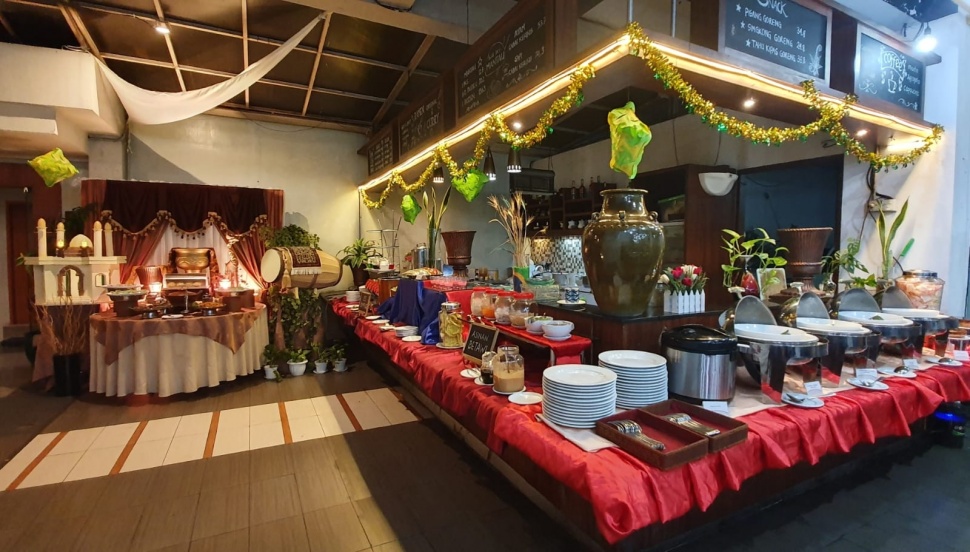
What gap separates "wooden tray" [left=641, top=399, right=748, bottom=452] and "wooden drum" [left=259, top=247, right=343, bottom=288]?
4.51m

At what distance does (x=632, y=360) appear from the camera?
1.98 meters

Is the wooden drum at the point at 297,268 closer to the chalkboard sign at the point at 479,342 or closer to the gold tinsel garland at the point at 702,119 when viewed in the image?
the gold tinsel garland at the point at 702,119

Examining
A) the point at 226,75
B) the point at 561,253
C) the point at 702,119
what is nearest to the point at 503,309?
the point at 702,119

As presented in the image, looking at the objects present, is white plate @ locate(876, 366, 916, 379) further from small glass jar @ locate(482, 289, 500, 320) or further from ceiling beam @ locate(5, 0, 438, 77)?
ceiling beam @ locate(5, 0, 438, 77)

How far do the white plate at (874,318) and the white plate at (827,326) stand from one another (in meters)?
0.28

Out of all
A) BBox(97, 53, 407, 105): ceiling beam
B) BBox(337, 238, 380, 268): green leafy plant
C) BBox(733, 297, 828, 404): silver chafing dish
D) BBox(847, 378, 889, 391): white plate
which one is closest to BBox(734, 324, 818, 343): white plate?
BBox(733, 297, 828, 404): silver chafing dish

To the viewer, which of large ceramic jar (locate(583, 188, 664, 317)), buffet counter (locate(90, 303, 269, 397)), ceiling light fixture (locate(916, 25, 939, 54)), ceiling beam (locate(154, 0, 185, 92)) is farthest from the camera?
buffet counter (locate(90, 303, 269, 397))

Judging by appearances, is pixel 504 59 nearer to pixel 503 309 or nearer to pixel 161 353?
pixel 503 309

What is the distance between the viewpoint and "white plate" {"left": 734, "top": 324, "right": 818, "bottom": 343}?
206 cm

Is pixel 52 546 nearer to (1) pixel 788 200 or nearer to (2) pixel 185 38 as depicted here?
(2) pixel 185 38

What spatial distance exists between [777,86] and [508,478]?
3017 millimetres

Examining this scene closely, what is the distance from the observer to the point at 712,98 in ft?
9.22

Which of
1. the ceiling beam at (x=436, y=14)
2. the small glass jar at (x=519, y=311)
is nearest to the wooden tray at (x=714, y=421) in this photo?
the small glass jar at (x=519, y=311)

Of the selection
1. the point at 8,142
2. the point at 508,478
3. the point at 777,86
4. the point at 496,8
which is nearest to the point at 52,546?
the point at 508,478
